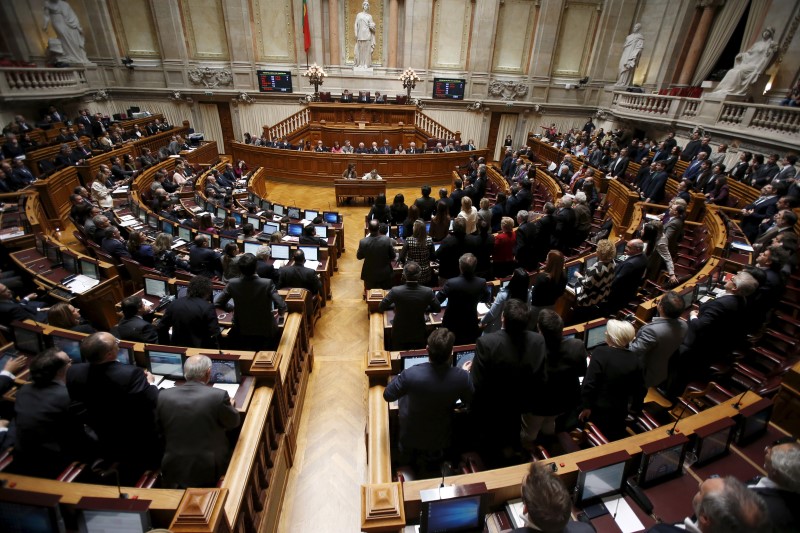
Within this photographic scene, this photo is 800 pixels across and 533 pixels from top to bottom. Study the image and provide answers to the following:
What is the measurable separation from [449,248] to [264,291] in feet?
6.80

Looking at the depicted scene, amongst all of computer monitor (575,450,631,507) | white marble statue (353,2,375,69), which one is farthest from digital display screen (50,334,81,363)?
white marble statue (353,2,375,69)

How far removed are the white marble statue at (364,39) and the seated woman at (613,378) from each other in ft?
55.7

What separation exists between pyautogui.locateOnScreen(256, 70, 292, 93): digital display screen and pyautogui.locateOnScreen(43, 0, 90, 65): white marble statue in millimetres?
5938

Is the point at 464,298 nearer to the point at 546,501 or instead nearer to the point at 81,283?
the point at 546,501

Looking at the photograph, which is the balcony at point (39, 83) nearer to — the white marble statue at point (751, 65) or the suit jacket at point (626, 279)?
the suit jacket at point (626, 279)

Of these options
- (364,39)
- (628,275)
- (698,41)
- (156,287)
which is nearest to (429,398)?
(628,275)

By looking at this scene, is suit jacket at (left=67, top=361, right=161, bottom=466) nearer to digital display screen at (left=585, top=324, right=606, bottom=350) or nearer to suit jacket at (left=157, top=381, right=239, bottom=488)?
suit jacket at (left=157, top=381, right=239, bottom=488)

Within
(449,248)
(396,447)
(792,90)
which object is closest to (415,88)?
(792,90)

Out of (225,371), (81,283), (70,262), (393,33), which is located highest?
(393,33)

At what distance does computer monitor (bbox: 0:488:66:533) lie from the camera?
5.43 feet

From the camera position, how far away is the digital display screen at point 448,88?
16.3 meters

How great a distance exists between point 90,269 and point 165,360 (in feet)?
8.85

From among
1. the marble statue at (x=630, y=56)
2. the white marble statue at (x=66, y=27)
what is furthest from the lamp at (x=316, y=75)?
the marble statue at (x=630, y=56)

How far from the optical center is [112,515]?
68.2 inches
